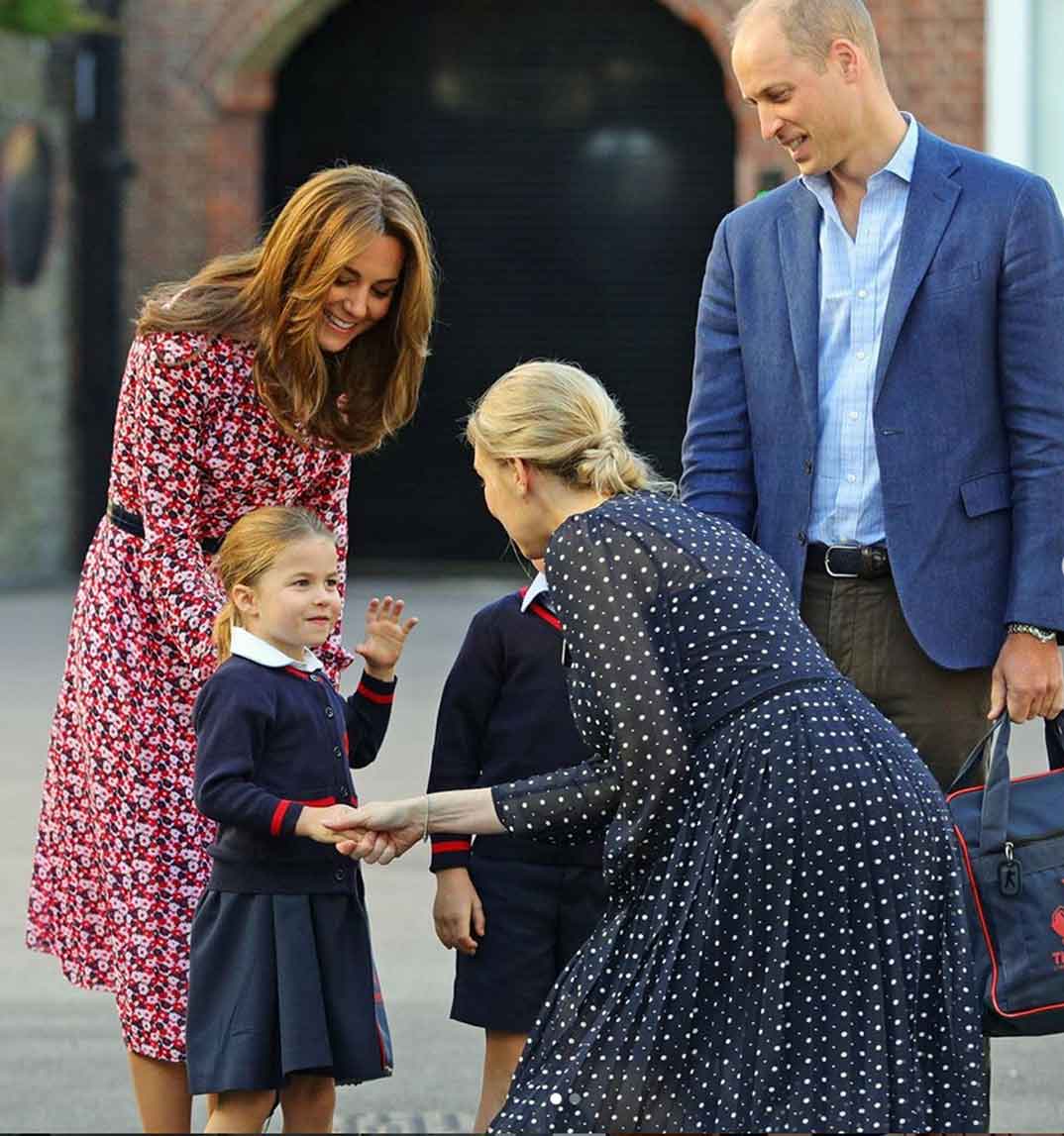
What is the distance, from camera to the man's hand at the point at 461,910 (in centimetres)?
393

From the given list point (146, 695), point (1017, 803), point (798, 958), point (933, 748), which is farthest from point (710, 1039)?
point (146, 695)

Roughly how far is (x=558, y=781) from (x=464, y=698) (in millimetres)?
697

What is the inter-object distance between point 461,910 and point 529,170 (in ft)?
43.0

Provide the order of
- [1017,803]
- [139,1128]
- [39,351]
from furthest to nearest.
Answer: [39,351] < [139,1128] < [1017,803]

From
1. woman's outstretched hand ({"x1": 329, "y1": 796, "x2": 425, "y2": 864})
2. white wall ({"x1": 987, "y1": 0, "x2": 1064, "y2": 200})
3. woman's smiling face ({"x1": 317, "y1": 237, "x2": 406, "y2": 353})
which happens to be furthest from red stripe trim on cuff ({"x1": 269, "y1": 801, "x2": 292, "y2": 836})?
white wall ({"x1": 987, "y1": 0, "x2": 1064, "y2": 200})

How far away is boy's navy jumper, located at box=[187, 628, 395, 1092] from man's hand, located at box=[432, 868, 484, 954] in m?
0.26

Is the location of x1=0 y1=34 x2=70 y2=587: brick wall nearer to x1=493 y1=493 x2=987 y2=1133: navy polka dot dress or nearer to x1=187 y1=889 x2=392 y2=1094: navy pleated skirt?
x1=187 y1=889 x2=392 y2=1094: navy pleated skirt

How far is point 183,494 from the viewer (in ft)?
12.5

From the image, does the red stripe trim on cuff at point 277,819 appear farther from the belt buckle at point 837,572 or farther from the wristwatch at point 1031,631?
the wristwatch at point 1031,631

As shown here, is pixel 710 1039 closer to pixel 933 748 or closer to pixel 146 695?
pixel 933 748

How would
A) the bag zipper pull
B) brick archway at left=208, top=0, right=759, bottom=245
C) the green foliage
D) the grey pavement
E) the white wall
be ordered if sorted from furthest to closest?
1. brick archway at left=208, top=0, right=759, bottom=245
2. the green foliage
3. the white wall
4. the grey pavement
5. the bag zipper pull

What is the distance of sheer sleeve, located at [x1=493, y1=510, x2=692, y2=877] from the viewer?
3.09 metres

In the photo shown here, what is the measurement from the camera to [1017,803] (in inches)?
140

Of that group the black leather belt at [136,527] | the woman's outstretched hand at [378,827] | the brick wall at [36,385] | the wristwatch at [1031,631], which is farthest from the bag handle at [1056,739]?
the brick wall at [36,385]
